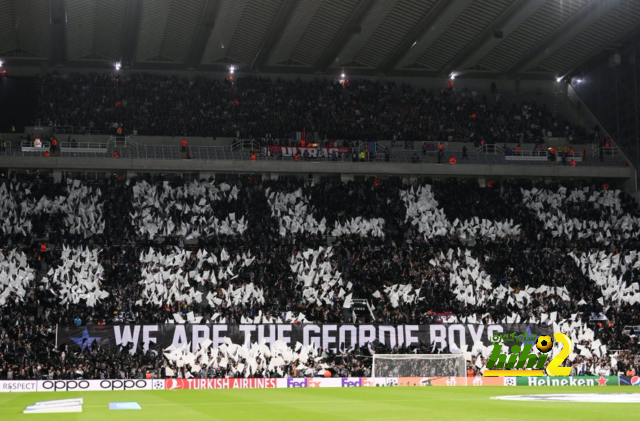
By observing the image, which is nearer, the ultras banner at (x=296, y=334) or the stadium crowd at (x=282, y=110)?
the ultras banner at (x=296, y=334)

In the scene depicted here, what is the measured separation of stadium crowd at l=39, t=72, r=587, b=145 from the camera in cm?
6075

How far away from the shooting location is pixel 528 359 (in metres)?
43.2

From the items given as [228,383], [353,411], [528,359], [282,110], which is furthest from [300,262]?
[353,411]

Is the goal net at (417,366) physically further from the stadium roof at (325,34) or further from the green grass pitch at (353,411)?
the stadium roof at (325,34)

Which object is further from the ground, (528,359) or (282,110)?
(282,110)

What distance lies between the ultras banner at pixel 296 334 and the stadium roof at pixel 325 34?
21408 mm

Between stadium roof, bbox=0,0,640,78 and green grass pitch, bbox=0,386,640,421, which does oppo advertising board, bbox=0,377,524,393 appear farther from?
stadium roof, bbox=0,0,640,78

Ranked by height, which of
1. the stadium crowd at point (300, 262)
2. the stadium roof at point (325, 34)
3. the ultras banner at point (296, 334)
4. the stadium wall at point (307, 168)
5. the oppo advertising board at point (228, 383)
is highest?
the stadium roof at point (325, 34)

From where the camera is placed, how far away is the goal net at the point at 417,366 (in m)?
42.3

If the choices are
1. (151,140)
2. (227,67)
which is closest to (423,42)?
(227,67)

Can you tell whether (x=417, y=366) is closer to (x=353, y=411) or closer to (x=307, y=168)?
(x=307, y=168)

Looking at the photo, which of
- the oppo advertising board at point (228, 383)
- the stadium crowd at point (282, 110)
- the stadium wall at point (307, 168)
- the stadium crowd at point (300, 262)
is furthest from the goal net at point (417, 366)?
the stadium crowd at point (282, 110)

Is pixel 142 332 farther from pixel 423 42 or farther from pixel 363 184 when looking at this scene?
pixel 423 42

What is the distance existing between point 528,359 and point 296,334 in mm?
11960
